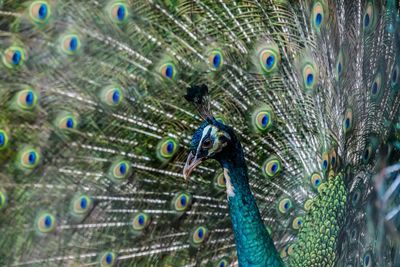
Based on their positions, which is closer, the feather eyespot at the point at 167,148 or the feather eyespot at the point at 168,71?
the feather eyespot at the point at 168,71

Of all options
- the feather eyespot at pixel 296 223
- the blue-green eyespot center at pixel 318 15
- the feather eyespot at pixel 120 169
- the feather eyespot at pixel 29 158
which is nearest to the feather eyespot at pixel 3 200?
the feather eyespot at pixel 29 158

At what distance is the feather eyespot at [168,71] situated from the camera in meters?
2.38

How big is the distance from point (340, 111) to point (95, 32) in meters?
1.06

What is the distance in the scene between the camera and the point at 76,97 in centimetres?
229

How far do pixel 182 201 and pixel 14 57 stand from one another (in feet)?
2.66

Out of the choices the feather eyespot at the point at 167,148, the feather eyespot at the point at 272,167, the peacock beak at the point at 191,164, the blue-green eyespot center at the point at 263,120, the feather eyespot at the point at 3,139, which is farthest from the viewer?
the feather eyespot at the point at 272,167

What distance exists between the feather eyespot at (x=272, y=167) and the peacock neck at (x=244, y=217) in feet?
1.21

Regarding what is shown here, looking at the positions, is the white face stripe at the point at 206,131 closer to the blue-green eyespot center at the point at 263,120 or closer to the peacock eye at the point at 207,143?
the peacock eye at the point at 207,143

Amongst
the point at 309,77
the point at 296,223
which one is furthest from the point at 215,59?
the point at 296,223

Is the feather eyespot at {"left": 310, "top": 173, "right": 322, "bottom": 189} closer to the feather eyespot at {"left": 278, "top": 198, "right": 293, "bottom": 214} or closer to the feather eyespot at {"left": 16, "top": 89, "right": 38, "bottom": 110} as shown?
the feather eyespot at {"left": 278, "top": 198, "right": 293, "bottom": 214}

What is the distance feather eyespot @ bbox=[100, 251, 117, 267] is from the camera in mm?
2494

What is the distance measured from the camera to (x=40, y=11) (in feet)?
7.04

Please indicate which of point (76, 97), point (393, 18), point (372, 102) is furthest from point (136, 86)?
point (393, 18)

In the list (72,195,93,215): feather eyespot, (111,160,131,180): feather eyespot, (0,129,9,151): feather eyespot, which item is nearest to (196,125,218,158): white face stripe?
(111,160,131,180): feather eyespot
